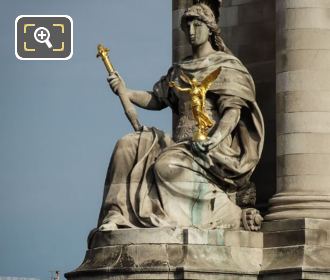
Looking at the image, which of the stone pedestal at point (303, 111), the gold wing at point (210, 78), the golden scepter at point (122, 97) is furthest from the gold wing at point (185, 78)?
the stone pedestal at point (303, 111)

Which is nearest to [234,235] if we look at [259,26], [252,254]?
[252,254]

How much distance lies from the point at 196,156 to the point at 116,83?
2593 mm

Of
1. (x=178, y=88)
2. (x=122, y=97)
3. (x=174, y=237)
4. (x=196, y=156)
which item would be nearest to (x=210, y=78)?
(x=178, y=88)

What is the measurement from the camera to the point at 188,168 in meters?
42.8

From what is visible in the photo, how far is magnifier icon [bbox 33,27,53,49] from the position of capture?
44500mm

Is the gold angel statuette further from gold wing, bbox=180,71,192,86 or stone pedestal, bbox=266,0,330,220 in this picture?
stone pedestal, bbox=266,0,330,220

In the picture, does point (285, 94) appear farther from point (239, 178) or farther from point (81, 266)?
point (81, 266)

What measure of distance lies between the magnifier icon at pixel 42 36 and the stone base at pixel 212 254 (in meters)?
4.10

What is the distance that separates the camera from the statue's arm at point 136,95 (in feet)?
146

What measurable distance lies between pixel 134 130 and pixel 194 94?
1509 mm

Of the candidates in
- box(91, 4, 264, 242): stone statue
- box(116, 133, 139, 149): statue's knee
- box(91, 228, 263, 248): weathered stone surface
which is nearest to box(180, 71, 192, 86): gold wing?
box(91, 4, 264, 242): stone statue

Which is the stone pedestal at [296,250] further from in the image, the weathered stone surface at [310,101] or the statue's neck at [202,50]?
the statue's neck at [202,50]

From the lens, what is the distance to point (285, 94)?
143ft

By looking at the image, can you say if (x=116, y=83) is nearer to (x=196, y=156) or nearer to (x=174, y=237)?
(x=196, y=156)
